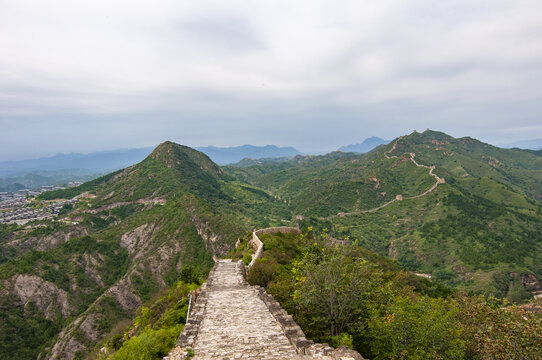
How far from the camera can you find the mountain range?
5028 centimetres

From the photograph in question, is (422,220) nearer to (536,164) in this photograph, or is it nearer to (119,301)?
(119,301)

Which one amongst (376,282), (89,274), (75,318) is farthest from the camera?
(89,274)

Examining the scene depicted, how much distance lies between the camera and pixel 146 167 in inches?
4961

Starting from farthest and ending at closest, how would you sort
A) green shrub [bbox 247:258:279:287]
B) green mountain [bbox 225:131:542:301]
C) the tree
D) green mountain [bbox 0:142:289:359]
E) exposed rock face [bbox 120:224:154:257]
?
exposed rock face [bbox 120:224:154:257], green mountain [bbox 225:131:542:301], green mountain [bbox 0:142:289:359], green shrub [bbox 247:258:279:287], the tree

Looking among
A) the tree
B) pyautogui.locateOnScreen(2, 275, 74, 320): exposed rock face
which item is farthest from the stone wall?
pyautogui.locateOnScreen(2, 275, 74, 320): exposed rock face

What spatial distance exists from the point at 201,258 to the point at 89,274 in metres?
26.7

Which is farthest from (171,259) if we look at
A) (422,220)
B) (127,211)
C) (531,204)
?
(531,204)

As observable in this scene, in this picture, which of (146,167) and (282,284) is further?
(146,167)

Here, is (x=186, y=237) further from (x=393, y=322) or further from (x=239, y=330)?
(x=393, y=322)

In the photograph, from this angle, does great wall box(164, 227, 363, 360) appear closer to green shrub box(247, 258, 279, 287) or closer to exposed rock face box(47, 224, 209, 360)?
green shrub box(247, 258, 279, 287)

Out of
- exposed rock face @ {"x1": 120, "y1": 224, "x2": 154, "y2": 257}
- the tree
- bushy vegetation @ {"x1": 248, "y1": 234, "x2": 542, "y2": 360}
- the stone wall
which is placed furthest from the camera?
exposed rock face @ {"x1": 120, "y1": 224, "x2": 154, "y2": 257}

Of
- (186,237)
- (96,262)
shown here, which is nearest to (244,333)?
(186,237)

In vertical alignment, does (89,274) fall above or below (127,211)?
below

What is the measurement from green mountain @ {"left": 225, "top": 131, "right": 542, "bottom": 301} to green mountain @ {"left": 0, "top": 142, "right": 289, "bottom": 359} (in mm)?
44950
